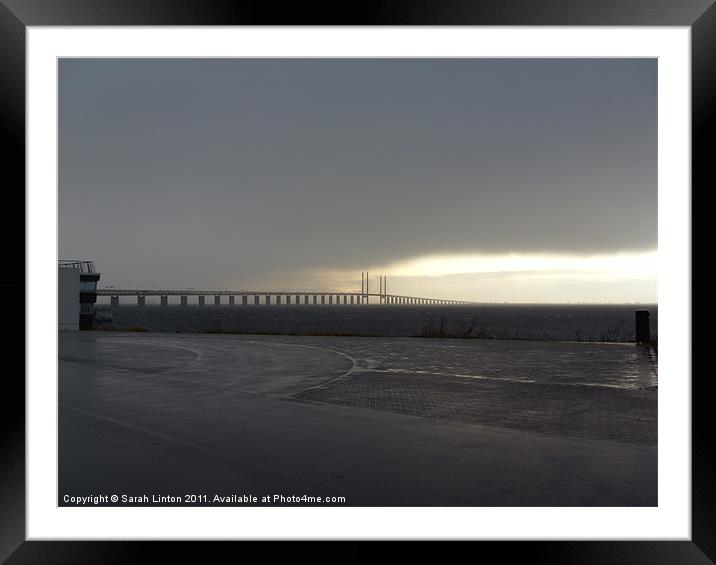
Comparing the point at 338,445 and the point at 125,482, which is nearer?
the point at 125,482

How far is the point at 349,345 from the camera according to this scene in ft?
59.0

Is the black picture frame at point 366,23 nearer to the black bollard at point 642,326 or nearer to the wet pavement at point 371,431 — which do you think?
the wet pavement at point 371,431

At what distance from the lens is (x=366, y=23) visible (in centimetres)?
408

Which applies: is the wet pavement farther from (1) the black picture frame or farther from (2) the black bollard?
(2) the black bollard

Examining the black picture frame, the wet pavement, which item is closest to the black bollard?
the wet pavement

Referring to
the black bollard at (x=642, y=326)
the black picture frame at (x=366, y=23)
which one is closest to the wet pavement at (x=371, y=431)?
the black picture frame at (x=366, y=23)

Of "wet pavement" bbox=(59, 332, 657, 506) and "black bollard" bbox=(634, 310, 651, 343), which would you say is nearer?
"wet pavement" bbox=(59, 332, 657, 506)

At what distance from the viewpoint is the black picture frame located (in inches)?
152

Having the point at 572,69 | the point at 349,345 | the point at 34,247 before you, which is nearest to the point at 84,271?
the point at 349,345

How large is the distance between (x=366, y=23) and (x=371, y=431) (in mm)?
4195

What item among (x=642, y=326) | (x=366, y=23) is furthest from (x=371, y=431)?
(x=642, y=326)

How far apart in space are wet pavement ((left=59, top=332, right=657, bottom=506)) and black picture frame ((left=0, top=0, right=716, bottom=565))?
0.37 meters

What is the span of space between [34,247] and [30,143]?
0.82 meters

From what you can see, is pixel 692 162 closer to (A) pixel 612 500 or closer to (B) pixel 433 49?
(B) pixel 433 49
